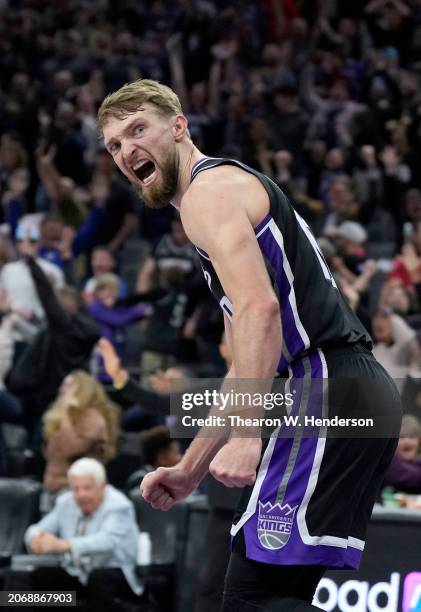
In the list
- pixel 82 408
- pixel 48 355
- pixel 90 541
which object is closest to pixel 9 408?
pixel 48 355

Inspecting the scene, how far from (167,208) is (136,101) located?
414 inches

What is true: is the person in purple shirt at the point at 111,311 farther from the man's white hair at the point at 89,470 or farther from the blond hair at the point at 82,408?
the man's white hair at the point at 89,470

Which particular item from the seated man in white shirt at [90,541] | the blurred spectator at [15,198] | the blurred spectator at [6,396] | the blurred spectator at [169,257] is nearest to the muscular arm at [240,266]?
the seated man in white shirt at [90,541]

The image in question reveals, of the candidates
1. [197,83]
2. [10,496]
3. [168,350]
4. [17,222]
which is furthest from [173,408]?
[197,83]

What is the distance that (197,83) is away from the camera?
17219 mm

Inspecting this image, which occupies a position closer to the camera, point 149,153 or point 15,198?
point 149,153

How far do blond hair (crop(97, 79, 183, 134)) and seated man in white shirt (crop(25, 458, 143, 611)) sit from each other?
11.7 ft

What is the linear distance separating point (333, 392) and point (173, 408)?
807mm

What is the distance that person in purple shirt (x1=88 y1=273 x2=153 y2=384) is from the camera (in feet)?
38.0

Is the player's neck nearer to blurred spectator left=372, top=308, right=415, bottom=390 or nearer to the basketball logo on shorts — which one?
the basketball logo on shorts

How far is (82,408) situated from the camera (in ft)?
28.7

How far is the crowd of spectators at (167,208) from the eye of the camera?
10.5 metres

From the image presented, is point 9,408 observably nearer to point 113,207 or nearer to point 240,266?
point 113,207

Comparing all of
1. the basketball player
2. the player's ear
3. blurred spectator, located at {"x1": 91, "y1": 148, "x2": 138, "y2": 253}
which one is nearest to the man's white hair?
the basketball player
